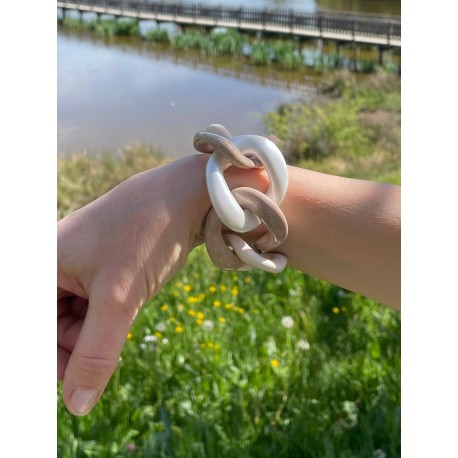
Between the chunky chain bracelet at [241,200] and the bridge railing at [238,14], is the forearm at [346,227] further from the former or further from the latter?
the bridge railing at [238,14]

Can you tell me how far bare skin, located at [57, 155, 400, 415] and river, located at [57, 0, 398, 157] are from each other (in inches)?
165

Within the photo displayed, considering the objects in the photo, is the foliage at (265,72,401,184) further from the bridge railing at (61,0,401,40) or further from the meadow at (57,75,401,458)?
the meadow at (57,75,401,458)

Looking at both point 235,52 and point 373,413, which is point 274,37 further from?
point 373,413

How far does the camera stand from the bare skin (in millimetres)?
710

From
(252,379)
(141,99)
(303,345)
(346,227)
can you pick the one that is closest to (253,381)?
(252,379)

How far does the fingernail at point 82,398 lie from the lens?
2.36 feet

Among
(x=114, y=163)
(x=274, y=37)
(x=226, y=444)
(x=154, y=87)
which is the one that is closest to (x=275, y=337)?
(x=226, y=444)

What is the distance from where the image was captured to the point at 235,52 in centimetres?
903

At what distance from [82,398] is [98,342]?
3.1 inches

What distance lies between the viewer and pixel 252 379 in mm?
1343

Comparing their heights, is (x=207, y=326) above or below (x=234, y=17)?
below

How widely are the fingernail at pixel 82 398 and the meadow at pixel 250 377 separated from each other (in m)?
0.44

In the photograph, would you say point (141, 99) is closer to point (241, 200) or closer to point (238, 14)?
point (238, 14)

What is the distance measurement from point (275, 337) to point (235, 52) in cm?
807
